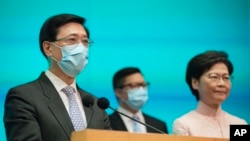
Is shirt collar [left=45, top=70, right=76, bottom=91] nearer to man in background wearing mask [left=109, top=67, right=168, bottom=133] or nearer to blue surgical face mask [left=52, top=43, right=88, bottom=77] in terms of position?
blue surgical face mask [left=52, top=43, right=88, bottom=77]

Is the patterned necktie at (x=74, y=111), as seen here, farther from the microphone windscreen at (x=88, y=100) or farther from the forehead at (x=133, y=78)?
the forehead at (x=133, y=78)

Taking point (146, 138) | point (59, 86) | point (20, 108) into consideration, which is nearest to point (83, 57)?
point (59, 86)

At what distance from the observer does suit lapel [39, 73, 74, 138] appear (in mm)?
2967

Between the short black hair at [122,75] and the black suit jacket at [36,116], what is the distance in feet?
6.32

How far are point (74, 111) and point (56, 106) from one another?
0.10 metres

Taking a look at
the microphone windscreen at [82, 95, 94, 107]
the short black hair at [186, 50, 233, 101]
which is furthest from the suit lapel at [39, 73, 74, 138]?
the short black hair at [186, 50, 233, 101]

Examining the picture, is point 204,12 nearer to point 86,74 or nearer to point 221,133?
point 86,74

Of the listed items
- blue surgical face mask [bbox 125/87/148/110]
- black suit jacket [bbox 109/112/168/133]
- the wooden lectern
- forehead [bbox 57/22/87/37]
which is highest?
forehead [bbox 57/22/87/37]

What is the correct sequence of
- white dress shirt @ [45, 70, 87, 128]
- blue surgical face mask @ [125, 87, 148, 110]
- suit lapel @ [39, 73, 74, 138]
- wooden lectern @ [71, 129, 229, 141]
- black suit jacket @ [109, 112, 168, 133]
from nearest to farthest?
wooden lectern @ [71, 129, 229, 141] → suit lapel @ [39, 73, 74, 138] → white dress shirt @ [45, 70, 87, 128] → black suit jacket @ [109, 112, 168, 133] → blue surgical face mask @ [125, 87, 148, 110]

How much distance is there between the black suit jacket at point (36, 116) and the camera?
283cm

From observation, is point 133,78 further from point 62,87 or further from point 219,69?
point 62,87

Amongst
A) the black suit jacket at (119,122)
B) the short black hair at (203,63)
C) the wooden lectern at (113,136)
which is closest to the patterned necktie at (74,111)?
the wooden lectern at (113,136)

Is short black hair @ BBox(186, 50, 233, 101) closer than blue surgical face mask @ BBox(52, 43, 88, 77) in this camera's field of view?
No

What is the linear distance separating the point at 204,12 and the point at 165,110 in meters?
0.99
